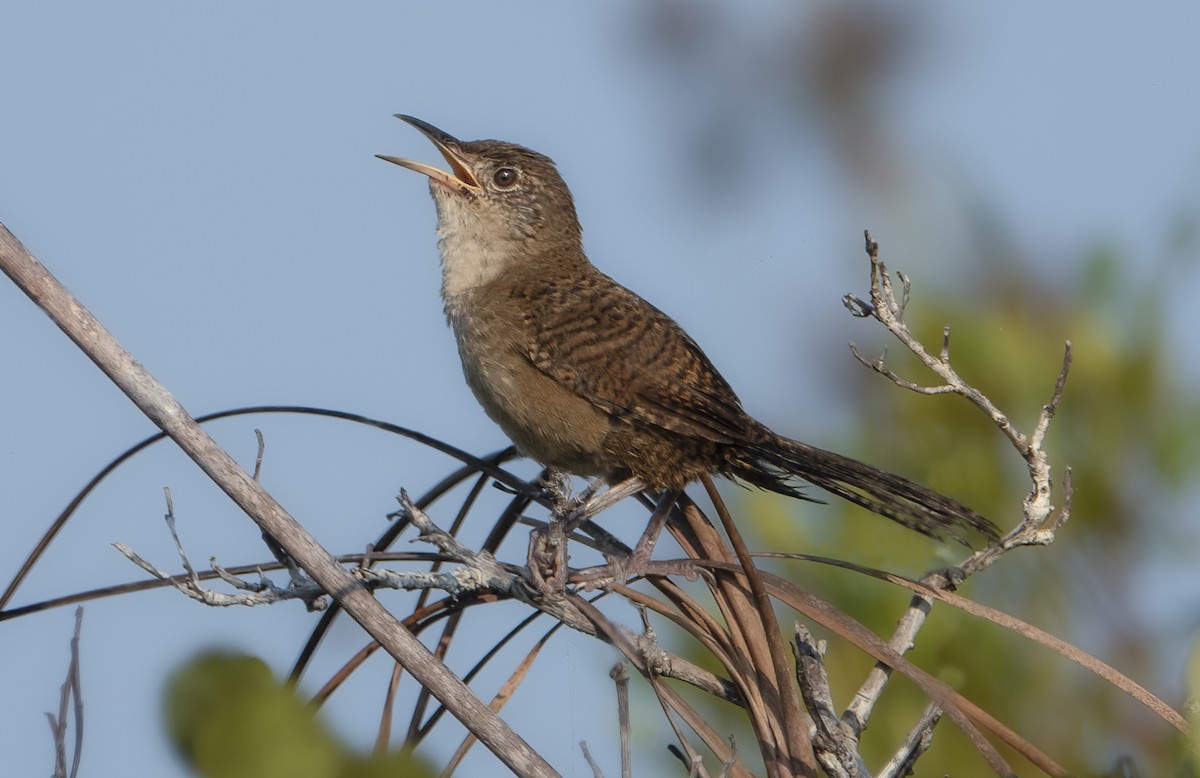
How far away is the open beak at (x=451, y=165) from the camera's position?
4.25m

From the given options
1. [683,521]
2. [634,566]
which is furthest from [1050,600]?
[634,566]

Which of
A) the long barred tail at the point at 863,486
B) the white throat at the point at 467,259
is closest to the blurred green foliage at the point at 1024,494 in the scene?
the long barred tail at the point at 863,486

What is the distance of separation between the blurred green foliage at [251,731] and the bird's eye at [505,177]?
10.3ft

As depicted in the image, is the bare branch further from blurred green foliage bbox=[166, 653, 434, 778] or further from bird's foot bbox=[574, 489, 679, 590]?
bird's foot bbox=[574, 489, 679, 590]

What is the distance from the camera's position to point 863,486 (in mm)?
2920

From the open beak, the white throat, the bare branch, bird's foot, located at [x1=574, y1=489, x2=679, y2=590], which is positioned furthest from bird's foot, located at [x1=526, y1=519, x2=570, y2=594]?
the open beak

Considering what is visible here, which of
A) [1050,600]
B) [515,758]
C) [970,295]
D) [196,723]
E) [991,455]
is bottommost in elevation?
[196,723]

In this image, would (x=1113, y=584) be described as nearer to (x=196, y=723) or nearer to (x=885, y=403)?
(x=885, y=403)

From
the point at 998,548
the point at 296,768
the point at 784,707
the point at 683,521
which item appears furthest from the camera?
the point at 683,521

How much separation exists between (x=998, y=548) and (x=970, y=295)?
115 centimetres

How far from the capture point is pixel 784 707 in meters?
1.86

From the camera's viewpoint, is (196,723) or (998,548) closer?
(196,723)

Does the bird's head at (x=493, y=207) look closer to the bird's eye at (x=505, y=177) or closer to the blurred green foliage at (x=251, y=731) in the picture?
the bird's eye at (x=505, y=177)

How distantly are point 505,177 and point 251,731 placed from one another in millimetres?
3256
